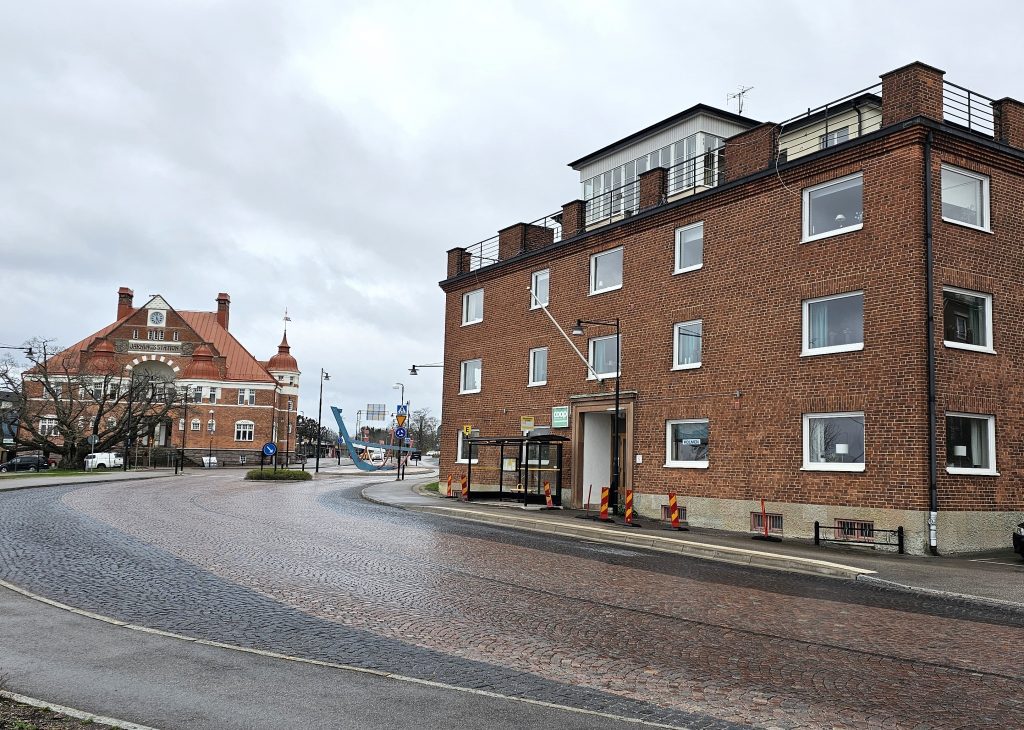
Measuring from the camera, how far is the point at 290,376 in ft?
385

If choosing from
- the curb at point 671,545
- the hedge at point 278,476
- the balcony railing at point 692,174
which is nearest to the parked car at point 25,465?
the hedge at point 278,476

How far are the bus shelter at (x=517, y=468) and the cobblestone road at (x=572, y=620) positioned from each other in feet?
33.8

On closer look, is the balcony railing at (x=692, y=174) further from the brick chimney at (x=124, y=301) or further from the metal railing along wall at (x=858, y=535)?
the brick chimney at (x=124, y=301)

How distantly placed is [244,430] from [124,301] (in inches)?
1029

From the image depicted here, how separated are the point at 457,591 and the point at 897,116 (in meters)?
14.5

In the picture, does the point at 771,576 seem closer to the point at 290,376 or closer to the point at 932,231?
the point at 932,231

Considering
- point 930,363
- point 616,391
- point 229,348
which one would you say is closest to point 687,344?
point 616,391

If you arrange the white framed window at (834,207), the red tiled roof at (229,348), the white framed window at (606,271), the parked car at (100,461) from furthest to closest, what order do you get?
the red tiled roof at (229,348)
the parked car at (100,461)
the white framed window at (606,271)
the white framed window at (834,207)

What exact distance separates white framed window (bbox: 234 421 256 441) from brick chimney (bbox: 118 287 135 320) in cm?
2428

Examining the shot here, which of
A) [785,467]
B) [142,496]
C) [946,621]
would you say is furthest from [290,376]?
[946,621]

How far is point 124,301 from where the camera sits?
110 metres

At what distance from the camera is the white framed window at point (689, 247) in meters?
24.2

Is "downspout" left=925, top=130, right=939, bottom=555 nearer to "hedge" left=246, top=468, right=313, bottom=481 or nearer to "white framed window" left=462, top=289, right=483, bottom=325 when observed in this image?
"white framed window" left=462, top=289, right=483, bottom=325

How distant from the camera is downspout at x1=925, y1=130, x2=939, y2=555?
17547 mm
